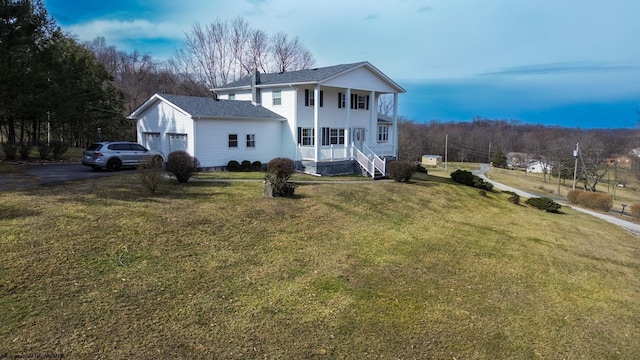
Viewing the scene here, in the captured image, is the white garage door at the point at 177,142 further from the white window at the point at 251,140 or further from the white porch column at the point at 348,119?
the white porch column at the point at 348,119

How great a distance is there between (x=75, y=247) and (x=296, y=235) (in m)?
5.58

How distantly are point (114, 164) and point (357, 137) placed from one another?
16.5 meters

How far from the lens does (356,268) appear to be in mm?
9711

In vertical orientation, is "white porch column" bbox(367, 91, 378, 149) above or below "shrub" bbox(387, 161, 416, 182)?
above

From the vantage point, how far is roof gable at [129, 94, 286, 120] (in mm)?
22047

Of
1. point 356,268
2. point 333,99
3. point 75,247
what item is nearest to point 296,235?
point 356,268

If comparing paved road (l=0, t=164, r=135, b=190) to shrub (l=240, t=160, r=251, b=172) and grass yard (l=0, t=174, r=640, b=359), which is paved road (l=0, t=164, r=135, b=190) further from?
shrub (l=240, t=160, r=251, b=172)

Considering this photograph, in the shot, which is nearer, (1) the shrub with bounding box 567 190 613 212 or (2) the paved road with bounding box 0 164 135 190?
(2) the paved road with bounding box 0 164 135 190

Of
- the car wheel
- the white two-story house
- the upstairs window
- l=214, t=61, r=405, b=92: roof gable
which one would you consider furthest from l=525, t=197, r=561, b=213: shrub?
the car wheel

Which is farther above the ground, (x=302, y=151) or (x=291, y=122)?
(x=291, y=122)

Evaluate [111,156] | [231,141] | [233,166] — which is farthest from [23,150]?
[233,166]

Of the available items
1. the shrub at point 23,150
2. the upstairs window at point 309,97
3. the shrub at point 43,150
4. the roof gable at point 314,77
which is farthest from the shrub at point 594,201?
the shrub at point 23,150

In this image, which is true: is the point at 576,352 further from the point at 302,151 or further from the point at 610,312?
the point at 302,151

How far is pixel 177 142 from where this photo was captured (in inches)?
896
